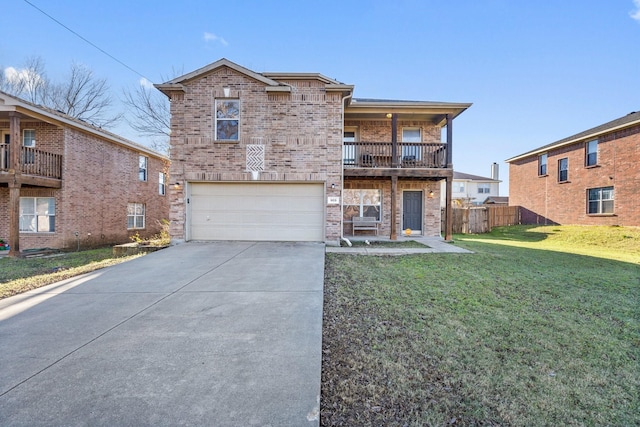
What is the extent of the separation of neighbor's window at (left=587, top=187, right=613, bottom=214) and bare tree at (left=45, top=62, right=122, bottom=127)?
31978 millimetres

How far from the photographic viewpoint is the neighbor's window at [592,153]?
17.4 m

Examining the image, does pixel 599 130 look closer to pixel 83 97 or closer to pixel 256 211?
pixel 256 211

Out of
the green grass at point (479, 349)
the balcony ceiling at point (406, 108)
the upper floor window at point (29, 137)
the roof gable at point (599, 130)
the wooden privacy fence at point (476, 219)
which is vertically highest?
the roof gable at point (599, 130)

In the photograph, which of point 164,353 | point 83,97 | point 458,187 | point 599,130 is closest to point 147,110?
point 83,97

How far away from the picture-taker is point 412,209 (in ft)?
45.8

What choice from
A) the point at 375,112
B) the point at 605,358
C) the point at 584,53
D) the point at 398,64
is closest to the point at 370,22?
the point at 398,64

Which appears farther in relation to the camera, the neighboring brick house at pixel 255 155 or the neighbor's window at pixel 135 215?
the neighbor's window at pixel 135 215

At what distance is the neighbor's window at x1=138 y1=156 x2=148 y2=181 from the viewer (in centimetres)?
1688

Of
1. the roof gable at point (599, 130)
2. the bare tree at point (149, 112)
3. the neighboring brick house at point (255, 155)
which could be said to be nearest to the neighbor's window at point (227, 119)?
the neighboring brick house at point (255, 155)

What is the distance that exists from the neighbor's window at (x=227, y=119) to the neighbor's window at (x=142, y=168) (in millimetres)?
9102

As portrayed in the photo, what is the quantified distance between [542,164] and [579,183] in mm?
3514

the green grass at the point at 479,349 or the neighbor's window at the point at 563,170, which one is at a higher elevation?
the neighbor's window at the point at 563,170

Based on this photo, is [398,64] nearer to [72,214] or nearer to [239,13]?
[239,13]

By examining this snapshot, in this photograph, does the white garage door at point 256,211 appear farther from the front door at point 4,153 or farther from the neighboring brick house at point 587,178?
the neighboring brick house at point 587,178
